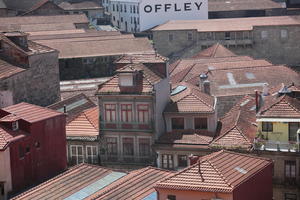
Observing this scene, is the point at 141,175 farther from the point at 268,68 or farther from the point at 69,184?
the point at 268,68

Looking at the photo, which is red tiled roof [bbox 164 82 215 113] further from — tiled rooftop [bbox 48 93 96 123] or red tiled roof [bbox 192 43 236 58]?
red tiled roof [bbox 192 43 236 58]

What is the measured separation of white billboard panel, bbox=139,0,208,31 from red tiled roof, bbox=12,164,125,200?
74538 mm

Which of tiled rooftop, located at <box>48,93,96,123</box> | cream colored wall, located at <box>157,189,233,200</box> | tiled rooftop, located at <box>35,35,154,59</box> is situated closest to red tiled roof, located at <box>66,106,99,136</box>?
tiled rooftop, located at <box>48,93,96,123</box>

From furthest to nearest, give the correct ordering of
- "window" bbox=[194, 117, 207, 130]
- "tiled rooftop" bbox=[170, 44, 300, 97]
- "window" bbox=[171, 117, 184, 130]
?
"tiled rooftop" bbox=[170, 44, 300, 97] < "window" bbox=[171, 117, 184, 130] < "window" bbox=[194, 117, 207, 130]

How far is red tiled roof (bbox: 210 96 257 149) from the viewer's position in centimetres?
5512

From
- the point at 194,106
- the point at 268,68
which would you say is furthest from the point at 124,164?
the point at 268,68

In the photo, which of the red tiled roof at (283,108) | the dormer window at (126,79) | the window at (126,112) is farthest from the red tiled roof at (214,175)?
the dormer window at (126,79)

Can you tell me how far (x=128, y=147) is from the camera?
5881cm

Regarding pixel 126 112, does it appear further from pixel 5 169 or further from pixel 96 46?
pixel 96 46

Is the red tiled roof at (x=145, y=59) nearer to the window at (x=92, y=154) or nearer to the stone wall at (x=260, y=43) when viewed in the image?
the window at (x=92, y=154)

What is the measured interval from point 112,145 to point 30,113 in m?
8.06

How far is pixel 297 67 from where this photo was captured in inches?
4193

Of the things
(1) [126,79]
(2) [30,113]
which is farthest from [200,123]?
(2) [30,113]

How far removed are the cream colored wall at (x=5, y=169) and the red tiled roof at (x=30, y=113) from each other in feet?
12.3
